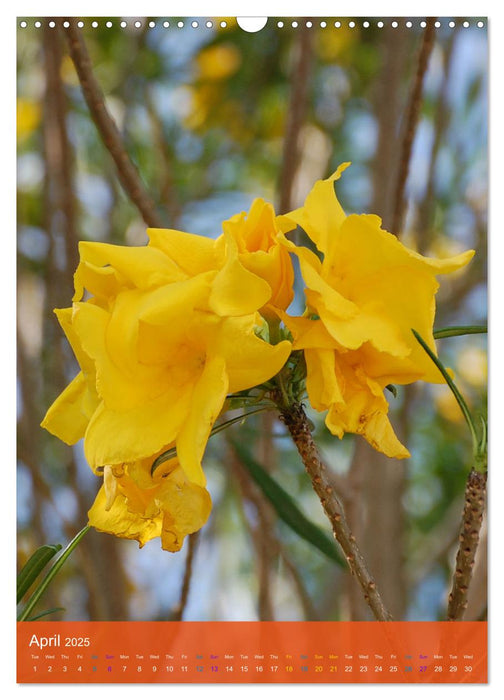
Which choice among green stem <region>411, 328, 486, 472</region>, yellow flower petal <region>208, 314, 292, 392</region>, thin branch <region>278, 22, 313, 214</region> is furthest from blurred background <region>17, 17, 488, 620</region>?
yellow flower petal <region>208, 314, 292, 392</region>

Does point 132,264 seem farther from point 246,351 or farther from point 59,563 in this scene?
point 59,563

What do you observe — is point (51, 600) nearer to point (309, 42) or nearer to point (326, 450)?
point (326, 450)

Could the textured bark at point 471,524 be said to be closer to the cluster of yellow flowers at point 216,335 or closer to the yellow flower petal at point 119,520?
the cluster of yellow flowers at point 216,335

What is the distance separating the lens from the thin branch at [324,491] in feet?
1.74

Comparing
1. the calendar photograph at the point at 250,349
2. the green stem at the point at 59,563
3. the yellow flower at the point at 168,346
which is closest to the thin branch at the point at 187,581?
the calendar photograph at the point at 250,349

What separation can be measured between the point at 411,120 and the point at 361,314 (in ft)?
1.14

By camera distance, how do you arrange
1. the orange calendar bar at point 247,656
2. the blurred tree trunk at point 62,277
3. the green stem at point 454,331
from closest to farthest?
the green stem at point 454,331, the orange calendar bar at point 247,656, the blurred tree trunk at point 62,277

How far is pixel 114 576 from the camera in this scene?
3.53 feet

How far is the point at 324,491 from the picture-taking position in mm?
532

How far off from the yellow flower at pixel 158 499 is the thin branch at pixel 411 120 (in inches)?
16.6

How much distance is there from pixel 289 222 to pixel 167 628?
425 mm

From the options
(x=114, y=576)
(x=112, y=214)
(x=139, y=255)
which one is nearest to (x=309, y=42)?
(x=112, y=214)

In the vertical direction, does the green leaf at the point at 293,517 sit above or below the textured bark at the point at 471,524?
above

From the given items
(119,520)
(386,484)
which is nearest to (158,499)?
(119,520)
